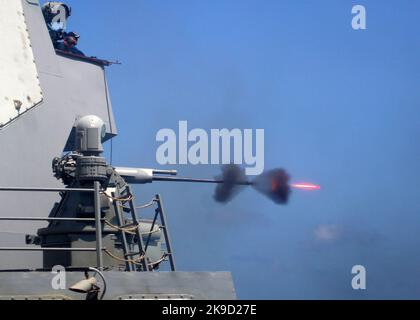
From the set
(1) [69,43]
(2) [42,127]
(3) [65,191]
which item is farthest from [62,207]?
(1) [69,43]

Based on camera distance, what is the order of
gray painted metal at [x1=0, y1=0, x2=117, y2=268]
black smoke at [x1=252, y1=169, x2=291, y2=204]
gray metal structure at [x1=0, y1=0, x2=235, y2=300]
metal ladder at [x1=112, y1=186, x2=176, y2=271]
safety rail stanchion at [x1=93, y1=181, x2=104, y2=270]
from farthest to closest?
black smoke at [x1=252, y1=169, x2=291, y2=204] < gray painted metal at [x1=0, y1=0, x2=117, y2=268] < metal ladder at [x1=112, y1=186, x2=176, y2=271] < safety rail stanchion at [x1=93, y1=181, x2=104, y2=270] < gray metal structure at [x1=0, y1=0, x2=235, y2=300]

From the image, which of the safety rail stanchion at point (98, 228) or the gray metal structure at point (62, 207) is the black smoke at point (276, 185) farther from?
the safety rail stanchion at point (98, 228)

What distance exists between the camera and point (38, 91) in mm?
9977

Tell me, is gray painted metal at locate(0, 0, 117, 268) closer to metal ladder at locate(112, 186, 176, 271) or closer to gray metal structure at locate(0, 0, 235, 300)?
gray metal structure at locate(0, 0, 235, 300)

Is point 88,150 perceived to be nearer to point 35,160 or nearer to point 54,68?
point 35,160

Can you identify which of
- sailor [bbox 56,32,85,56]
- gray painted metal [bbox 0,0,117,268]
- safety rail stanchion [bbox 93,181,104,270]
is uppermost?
sailor [bbox 56,32,85,56]

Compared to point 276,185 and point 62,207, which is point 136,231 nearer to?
point 62,207

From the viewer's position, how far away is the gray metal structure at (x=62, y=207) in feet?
24.5

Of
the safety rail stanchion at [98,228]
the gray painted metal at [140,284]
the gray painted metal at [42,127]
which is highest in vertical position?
the gray painted metal at [42,127]

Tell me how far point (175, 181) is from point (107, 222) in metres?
3.59

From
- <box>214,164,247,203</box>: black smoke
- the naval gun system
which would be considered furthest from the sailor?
<box>214,164,247,203</box>: black smoke

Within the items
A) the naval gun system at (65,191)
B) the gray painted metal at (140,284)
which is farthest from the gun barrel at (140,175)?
the gray painted metal at (140,284)

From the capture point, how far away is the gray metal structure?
7.45 meters
